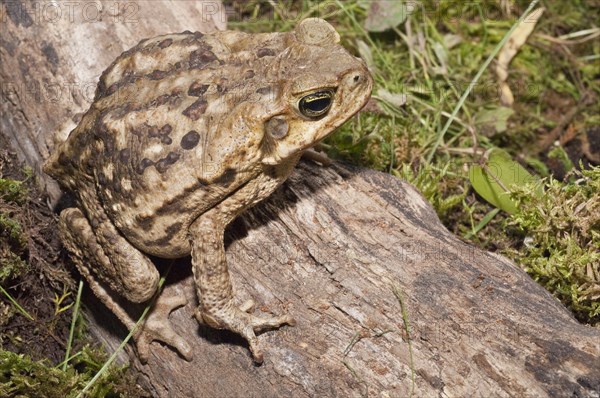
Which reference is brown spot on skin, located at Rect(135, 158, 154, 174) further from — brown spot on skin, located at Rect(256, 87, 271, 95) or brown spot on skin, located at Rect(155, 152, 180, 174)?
brown spot on skin, located at Rect(256, 87, 271, 95)

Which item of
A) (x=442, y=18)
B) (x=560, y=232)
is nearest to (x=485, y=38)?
(x=442, y=18)

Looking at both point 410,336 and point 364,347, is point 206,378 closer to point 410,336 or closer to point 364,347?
point 364,347

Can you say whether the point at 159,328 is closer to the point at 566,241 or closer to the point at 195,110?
the point at 195,110

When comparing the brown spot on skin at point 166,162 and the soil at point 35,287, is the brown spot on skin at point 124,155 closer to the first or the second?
the brown spot on skin at point 166,162

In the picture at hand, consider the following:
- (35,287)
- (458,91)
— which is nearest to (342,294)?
(35,287)

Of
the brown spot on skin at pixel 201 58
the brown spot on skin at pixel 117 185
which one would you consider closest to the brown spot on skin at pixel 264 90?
A: the brown spot on skin at pixel 201 58

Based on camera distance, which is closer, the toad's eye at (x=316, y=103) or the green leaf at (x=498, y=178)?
the toad's eye at (x=316, y=103)
